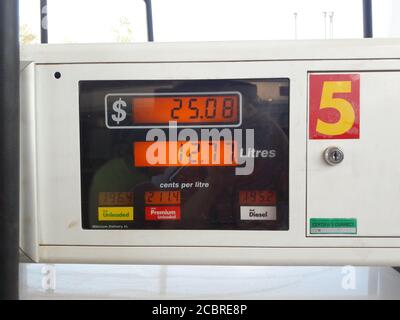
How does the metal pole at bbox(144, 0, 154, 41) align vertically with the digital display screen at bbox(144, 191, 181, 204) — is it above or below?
above

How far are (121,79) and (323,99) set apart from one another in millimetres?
362

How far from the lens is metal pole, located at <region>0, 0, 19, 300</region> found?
509 millimetres

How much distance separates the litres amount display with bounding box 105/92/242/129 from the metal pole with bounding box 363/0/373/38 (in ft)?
3.70

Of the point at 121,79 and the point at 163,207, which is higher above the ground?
the point at 121,79

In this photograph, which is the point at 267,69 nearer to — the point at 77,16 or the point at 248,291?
the point at 248,291

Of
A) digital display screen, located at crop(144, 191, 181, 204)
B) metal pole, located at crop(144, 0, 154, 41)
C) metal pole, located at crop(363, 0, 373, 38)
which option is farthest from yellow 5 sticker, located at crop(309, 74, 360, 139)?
metal pole, located at crop(144, 0, 154, 41)

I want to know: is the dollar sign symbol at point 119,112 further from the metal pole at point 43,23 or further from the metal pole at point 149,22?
the metal pole at point 149,22

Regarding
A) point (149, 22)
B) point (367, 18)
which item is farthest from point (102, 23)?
point (367, 18)

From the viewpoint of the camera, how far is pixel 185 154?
702 millimetres

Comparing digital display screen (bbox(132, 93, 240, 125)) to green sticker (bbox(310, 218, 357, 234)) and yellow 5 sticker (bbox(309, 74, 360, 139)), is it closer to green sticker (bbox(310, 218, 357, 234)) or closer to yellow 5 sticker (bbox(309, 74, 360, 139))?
yellow 5 sticker (bbox(309, 74, 360, 139))

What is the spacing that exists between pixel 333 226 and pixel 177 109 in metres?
0.35

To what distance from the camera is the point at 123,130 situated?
0.71 metres

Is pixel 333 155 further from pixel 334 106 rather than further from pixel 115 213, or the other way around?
pixel 115 213
